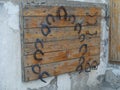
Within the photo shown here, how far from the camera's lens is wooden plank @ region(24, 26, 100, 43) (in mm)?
2679

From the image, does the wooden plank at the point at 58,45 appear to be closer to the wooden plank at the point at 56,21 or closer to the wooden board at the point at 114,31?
the wooden plank at the point at 56,21

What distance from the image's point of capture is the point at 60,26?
3012 mm

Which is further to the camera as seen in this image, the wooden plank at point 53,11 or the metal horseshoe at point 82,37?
the metal horseshoe at point 82,37

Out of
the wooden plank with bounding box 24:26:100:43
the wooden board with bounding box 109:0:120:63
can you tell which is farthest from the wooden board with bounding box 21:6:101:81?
the wooden board with bounding box 109:0:120:63

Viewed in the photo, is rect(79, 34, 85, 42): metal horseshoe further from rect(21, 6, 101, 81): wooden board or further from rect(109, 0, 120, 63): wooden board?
rect(109, 0, 120, 63): wooden board

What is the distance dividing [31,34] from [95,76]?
142cm

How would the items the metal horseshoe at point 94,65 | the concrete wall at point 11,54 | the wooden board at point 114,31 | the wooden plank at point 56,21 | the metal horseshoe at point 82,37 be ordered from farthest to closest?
the wooden board at point 114,31, the metal horseshoe at point 94,65, the metal horseshoe at point 82,37, the wooden plank at point 56,21, the concrete wall at point 11,54

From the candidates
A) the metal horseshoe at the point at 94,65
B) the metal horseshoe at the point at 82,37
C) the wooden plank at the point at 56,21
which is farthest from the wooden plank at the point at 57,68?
the wooden plank at the point at 56,21

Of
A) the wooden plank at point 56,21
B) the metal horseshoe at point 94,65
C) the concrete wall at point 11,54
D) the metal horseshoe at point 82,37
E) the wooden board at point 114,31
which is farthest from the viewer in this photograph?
the wooden board at point 114,31

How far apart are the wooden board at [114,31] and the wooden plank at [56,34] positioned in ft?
1.39

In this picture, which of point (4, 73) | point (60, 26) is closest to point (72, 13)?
point (60, 26)

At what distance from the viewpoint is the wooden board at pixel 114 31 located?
378 centimetres

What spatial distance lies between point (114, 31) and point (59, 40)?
3.88 ft

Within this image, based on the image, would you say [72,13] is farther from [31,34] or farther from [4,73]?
[4,73]
